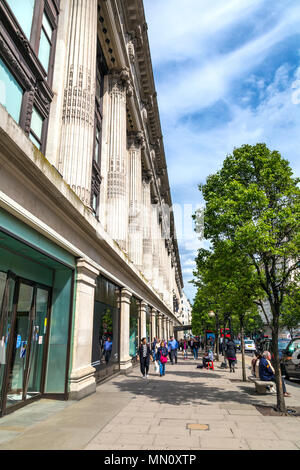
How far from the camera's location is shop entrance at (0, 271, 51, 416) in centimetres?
782

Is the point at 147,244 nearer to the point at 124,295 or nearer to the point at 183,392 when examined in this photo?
the point at 124,295

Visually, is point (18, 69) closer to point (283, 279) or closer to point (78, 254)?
point (78, 254)

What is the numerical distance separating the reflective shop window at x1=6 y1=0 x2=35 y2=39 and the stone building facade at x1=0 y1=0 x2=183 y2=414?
4cm

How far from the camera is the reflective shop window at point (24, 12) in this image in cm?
1018

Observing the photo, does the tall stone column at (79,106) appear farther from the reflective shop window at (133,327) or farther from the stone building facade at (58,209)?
the reflective shop window at (133,327)

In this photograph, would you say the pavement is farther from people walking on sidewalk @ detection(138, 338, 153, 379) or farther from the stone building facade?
people walking on sidewalk @ detection(138, 338, 153, 379)

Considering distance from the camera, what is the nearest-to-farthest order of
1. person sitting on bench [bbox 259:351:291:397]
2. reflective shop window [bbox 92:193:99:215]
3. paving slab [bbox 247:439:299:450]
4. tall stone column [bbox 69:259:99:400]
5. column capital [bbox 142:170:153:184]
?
paving slab [bbox 247:439:299:450], tall stone column [bbox 69:259:99:400], person sitting on bench [bbox 259:351:291:397], reflective shop window [bbox 92:193:99:215], column capital [bbox 142:170:153:184]

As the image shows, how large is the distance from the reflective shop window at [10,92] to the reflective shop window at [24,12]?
6.82ft

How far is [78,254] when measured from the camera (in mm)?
10742

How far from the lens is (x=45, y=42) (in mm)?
12562

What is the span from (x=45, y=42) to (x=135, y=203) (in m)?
15.0

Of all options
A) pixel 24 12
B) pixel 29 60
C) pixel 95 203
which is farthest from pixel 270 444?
pixel 95 203

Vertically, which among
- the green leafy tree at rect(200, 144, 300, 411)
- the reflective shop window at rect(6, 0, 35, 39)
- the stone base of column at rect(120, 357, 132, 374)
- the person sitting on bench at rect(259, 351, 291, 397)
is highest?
the reflective shop window at rect(6, 0, 35, 39)

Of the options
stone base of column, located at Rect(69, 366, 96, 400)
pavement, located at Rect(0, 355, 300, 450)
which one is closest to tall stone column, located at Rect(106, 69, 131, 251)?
stone base of column, located at Rect(69, 366, 96, 400)
